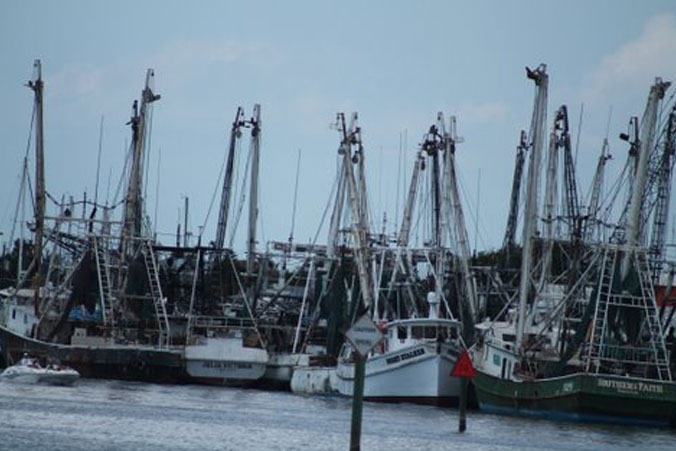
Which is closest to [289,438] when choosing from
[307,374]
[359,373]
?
[359,373]

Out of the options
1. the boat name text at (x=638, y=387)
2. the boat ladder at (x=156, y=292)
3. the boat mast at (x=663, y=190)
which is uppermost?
the boat mast at (x=663, y=190)

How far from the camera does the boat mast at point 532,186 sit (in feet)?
312

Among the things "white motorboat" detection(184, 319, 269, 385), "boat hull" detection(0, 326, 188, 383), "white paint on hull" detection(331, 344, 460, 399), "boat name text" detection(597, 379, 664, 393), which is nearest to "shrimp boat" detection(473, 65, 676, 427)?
"boat name text" detection(597, 379, 664, 393)

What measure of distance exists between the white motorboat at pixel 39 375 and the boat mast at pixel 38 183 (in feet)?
58.5

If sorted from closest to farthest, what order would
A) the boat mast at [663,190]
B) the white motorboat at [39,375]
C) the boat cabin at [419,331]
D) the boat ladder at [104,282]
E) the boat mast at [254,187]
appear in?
the white motorboat at [39,375], the boat cabin at [419,331], the boat mast at [663,190], the boat ladder at [104,282], the boat mast at [254,187]

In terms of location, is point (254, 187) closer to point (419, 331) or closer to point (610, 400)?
point (419, 331)

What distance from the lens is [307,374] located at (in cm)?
11350

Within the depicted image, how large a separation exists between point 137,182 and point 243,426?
5588cm

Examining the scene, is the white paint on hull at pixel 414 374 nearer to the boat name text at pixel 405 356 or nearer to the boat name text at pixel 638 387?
the boat name text at pixel 405 356

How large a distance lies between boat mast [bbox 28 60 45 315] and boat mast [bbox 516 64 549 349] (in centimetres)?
3691

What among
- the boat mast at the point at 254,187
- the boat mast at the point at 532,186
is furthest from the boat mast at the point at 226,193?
the boat mast at the point at 532,186

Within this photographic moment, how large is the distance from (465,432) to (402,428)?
107 inches

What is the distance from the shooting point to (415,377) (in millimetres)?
101375

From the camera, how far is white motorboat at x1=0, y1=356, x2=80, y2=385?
100m
